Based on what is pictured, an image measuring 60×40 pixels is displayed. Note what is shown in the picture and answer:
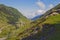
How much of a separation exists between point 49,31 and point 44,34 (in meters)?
5.29

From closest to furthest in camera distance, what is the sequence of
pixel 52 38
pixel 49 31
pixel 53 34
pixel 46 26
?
1. pixel 52 38
2. pixel 53 34
3. pixel 49 31
4. pixel 46 26

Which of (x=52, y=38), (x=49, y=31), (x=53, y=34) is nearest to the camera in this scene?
(x=52, y=38)

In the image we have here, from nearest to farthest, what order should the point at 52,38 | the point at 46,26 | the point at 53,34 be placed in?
1. the point at 52,38
2. the point at 53,34
3. the point at 46,26

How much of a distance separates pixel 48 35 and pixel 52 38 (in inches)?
519

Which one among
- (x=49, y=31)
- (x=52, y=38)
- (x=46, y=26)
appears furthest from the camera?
(x=46, y=26)

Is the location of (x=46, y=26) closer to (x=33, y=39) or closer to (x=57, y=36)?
(x=33, y=39)

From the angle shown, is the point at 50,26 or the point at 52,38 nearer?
the point at 52,38

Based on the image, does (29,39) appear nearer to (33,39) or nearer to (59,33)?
(33,39)

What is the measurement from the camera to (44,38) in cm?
15200

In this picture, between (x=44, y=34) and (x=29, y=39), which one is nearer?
(x=44, y=34)

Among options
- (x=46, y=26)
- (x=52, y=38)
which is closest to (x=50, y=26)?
(x=46, y=26)

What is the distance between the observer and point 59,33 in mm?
147250

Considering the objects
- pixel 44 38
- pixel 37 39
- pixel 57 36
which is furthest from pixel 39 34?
pixel 57 36

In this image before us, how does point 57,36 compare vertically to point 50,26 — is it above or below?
below
